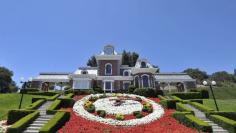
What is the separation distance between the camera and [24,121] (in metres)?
18.1

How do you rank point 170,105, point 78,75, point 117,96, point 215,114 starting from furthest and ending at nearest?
point 78,75, point 117,96, point 170,105, point 215,114

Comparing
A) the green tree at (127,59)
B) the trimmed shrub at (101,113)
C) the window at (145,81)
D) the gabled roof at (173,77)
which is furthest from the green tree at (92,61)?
the trimmed shrub at (101,113)

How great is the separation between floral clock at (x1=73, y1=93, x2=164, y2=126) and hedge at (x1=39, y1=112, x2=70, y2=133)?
8.14 ft

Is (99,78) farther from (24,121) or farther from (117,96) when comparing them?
(24,121)

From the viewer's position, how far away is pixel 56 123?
18.1 metres

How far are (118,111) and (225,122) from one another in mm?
9854

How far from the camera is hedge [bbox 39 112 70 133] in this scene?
1649cm

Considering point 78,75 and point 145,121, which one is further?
point 78,75

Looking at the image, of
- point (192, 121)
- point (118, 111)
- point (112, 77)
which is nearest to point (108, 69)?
point (112, 77)

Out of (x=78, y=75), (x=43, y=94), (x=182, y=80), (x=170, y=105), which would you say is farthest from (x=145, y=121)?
(x=182, y=80)

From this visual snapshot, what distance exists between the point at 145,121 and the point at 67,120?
266 inches

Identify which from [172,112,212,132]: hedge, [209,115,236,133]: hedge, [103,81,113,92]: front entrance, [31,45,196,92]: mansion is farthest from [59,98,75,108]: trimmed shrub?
[103,81,113,92]: front entrance

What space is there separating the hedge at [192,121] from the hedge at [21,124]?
12.3 meters

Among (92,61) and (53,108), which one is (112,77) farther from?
(92,61)
